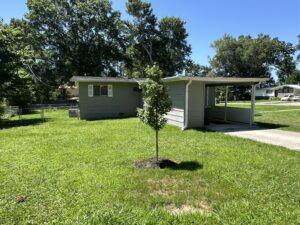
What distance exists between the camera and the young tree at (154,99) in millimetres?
5496

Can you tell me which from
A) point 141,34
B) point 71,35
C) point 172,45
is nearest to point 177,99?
point 71,35

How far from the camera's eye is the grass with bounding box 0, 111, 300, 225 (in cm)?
338

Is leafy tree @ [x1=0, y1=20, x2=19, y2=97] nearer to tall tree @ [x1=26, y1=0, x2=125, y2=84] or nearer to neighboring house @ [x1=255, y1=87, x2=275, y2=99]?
tall tree @ [x1=26, y1=0, x2=125, y2=84]

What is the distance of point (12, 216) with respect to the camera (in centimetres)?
341

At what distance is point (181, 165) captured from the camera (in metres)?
5.61

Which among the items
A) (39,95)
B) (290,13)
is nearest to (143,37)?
(39,95)

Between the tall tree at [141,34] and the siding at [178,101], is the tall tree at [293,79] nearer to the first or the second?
the tall tree at [141,34]

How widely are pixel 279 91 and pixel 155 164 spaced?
4900 centimetres

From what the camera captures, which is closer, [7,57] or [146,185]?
[146,185]

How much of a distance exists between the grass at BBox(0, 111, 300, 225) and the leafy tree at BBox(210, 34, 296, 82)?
41.8 m

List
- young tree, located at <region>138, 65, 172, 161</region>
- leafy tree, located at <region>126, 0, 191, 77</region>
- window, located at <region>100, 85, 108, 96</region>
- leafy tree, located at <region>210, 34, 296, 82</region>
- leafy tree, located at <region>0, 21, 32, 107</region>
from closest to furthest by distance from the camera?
young tree, located at <region>138, 65, 172, 161</region>
leafy tree, located at <region>0, 21, 32, 107</region>
window, located at <region>100, 85, 108, 96</region>
leafy tree, located at <region>126, 0, 191, 77</region>
leafy tree, located at <region>210, 34, 296, 82</region>

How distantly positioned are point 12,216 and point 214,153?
186 inches

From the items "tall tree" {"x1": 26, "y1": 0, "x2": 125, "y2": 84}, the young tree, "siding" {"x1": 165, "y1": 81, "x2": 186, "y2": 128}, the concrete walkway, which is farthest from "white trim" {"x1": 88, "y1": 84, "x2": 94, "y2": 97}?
"tall tree" {"x1": 26, "y1": 0, "x2": 125, "y2": 84}

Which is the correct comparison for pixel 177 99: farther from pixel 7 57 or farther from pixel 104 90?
pixel 7 57
